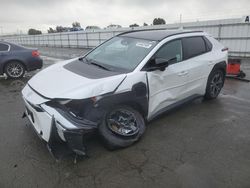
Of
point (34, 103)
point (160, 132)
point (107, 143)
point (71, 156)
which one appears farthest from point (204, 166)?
point (34, 103)

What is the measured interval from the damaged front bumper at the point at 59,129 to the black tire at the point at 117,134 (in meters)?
0.22

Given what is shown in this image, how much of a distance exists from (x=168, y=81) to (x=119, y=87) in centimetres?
112

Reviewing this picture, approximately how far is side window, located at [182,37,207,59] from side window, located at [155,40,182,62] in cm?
18

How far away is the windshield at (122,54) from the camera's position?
12.2 feet

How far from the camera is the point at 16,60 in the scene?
8562 mm

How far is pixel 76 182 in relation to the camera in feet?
8.82

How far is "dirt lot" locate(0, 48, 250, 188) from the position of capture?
8.92 ft

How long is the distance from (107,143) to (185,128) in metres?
1.61

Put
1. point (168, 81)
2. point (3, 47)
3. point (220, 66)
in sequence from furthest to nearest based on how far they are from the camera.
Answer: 1. point (3, 47)
2. point (220, 66)
3. point (168, 81)

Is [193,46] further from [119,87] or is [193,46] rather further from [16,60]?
[16,60]

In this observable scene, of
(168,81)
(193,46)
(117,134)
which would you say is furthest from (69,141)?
(193,46)

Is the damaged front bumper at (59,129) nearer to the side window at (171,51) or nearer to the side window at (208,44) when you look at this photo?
the side window at (171,51)

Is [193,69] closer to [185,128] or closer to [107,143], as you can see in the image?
[185,128]

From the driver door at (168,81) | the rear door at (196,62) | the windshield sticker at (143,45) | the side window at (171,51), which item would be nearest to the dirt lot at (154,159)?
the driver door at (168,81)
